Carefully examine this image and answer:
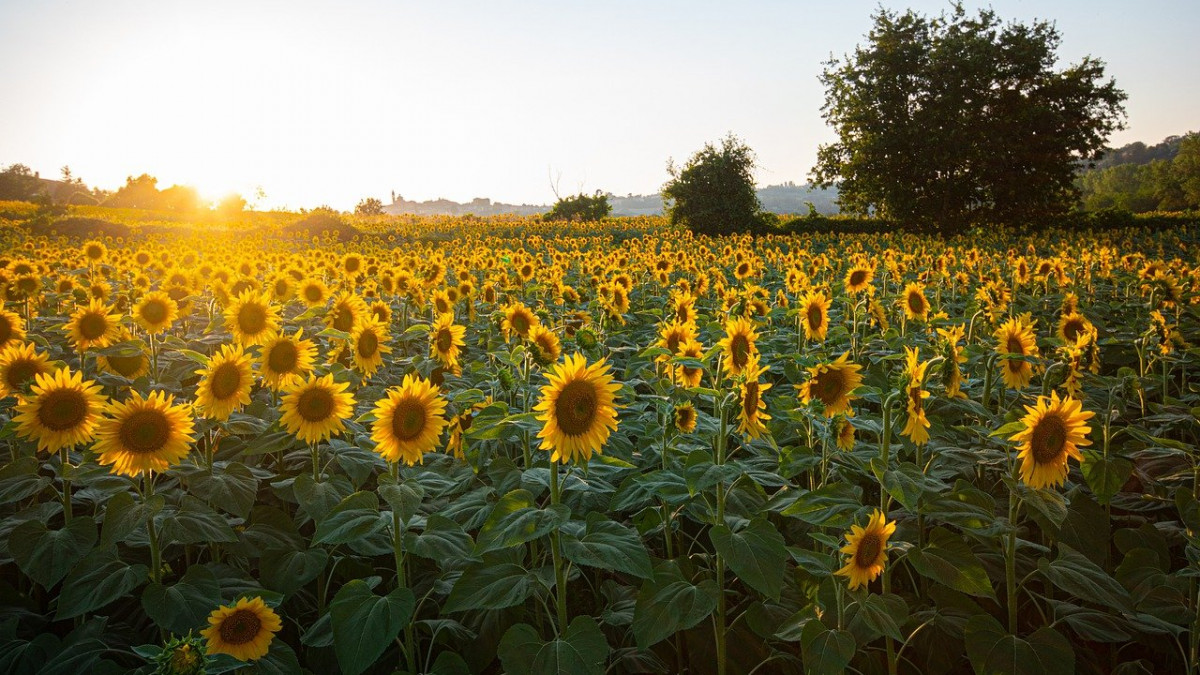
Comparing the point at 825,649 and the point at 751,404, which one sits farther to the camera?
the point at 751,404

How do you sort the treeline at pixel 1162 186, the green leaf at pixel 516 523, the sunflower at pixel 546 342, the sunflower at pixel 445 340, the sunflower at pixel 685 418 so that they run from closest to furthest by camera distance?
the green leaf at pixel 516 523, the sunflower at pixel 685 418, the sunflower at pixel 546 342, the sunflower at pixel 445 340, the treeline at pixel 1162 186

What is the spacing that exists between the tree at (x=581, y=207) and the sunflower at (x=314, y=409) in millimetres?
35829

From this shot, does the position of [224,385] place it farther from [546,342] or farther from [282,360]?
[546,342]

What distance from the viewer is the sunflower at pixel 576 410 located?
2373 millimetres

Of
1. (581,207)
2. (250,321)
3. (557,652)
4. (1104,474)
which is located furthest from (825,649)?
(581,207)

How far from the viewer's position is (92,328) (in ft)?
12.6

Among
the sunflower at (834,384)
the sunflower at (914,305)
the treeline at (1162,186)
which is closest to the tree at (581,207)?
the sunflower at (914,305)

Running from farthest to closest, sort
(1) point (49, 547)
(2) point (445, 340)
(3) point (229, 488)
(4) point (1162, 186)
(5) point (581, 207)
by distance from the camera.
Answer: (4) point (1162, 186), (5) point (581, 207), (2) point (445, 340), (3) point (229, 488), (1) point (49, 547)

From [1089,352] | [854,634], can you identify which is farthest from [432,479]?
[1089,352]

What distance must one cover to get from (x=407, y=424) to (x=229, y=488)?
0.76 meters

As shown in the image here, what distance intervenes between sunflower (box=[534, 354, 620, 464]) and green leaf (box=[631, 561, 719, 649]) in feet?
1.81

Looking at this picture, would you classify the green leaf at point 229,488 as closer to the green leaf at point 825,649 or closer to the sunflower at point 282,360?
the sunflower at point 282,360

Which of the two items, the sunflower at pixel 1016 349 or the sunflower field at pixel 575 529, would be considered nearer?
the sunflower field at pixel 575 529

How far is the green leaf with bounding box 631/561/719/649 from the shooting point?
2.21 metres
